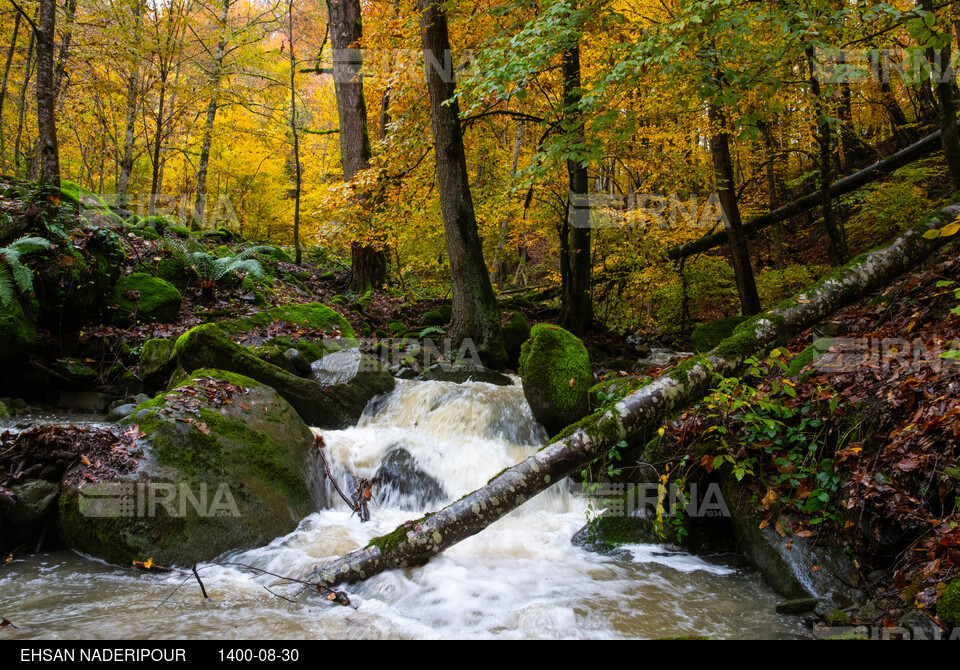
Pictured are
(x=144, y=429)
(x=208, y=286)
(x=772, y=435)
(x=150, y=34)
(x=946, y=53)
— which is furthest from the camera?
(x=150, y=34)

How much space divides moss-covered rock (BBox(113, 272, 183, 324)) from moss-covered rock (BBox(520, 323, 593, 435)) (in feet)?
19.4

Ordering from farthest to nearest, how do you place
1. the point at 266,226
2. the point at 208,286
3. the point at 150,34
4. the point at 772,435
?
the point at 266,226 < the point at 150,34 < the point at 208,286 < the point at 772,435

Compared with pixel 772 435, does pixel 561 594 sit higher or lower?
lower

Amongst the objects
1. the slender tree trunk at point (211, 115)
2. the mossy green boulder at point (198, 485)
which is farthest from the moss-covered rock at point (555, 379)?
the slender tree trunk at point (211, 115)

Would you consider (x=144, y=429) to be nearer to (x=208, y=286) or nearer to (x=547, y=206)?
(x=208, y=286)

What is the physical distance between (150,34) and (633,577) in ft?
43.0

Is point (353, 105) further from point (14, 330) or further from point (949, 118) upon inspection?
point (949, 118)

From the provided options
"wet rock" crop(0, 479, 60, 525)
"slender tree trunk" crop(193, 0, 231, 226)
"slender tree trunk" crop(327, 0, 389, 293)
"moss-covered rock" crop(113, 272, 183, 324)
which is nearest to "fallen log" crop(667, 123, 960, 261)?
"slender tree trunk" crop(327, 0, 389, 293)

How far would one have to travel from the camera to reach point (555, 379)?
664cm

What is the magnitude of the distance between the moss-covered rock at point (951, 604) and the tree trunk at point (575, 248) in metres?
8.02

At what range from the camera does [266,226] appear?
19.7m

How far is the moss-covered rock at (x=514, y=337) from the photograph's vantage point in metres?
9.32

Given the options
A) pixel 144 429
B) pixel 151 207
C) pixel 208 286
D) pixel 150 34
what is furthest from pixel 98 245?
pixel 151 207

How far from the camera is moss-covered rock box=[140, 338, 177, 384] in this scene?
6707mm
